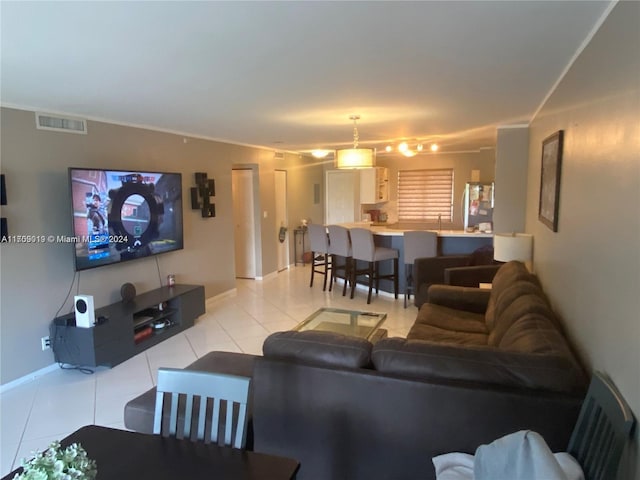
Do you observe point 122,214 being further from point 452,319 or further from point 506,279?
point 506,279

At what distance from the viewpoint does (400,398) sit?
182cm

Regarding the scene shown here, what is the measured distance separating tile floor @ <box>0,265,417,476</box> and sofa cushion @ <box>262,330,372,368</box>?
5.55 ft

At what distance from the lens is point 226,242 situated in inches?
253

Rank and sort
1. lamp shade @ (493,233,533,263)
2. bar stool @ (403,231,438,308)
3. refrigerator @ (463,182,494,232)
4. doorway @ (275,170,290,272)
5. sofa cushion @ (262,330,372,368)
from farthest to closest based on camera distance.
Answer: refrigerator @ (463,182,494,232) < doorway @ (275,170,290,272) < bar stool @ (403,231,438,308) < lamp shade @ (493,233,533,263) < sofa cushion @ (262,330,372,368)

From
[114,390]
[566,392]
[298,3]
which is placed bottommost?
[114,390]

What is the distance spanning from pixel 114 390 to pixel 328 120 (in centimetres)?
326

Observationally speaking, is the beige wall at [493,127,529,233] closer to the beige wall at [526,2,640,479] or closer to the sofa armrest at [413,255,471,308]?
the sofa armrest at [413,255,471,308]

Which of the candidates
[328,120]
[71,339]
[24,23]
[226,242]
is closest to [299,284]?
[226,242]

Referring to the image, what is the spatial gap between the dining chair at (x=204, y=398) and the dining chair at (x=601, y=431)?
121 centimetres

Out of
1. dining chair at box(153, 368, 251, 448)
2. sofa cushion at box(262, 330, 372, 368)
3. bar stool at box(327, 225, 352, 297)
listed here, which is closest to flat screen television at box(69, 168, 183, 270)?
bar stool at box(327, 225, 352, 297)

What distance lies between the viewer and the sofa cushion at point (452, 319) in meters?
3.55

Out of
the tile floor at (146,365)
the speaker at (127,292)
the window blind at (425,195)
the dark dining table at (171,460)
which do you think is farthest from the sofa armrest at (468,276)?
the window blind at (425,195)

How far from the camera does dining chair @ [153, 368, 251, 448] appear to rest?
5.12ft

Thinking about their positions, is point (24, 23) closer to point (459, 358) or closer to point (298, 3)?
point (298, 3)
